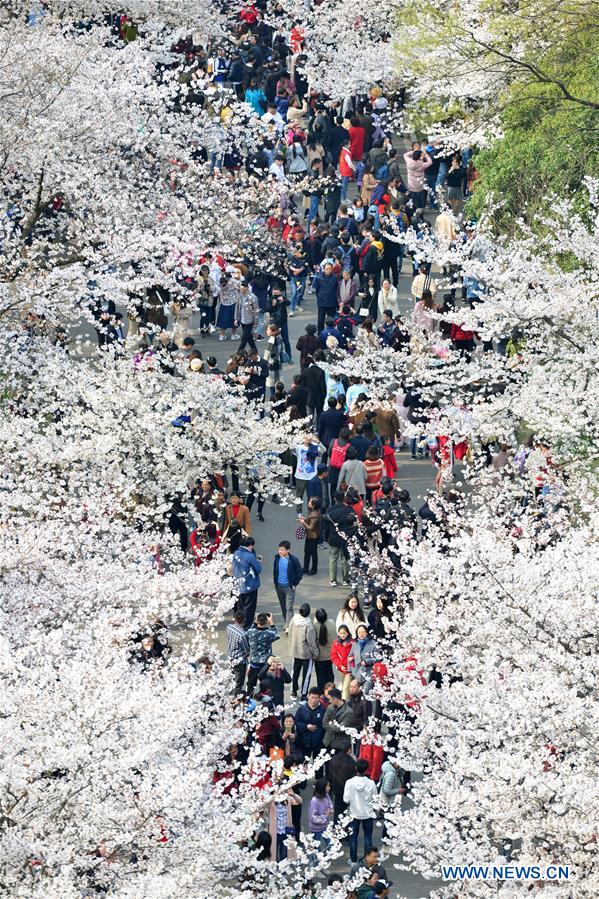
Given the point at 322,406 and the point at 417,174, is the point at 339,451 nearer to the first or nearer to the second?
the point at 322,406

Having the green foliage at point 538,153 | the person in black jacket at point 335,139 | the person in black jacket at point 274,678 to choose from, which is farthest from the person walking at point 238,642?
the person in black jacket at point 335,139

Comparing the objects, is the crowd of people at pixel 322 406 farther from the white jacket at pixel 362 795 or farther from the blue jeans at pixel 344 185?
the blue jeans at pixel 344 185

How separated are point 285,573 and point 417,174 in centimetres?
1395

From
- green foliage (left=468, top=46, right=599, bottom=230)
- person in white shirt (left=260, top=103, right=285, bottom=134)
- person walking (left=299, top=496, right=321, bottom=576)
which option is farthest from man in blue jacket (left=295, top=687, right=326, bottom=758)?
person in white shirt (left=260, top=103, right=285, bottom=134)

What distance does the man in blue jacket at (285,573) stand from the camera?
21797 millimetres

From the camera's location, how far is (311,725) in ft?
61.2

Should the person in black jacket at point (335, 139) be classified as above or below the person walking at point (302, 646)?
above

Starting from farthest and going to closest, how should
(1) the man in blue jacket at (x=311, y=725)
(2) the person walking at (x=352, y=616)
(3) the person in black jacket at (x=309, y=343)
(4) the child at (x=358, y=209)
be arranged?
(4) the child at (x=358, y=209), (3) the person in black jacket at (x=309, y=343), (2) the person walking at (x=352, y=616), (1) the man in blue jacket at (x=311, y=725)

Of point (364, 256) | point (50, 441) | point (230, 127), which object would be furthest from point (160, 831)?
point (230, 127)

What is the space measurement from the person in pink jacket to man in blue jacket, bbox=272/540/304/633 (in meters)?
13.4

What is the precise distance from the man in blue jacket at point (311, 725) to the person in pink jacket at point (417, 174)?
16733 mm

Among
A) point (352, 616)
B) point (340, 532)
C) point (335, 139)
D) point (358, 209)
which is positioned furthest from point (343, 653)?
point (335, 139)

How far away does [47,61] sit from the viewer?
87.1 ft

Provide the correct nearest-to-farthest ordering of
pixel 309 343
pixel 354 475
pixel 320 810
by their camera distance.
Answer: pixel 320 810
pixel 354 475
pixel 309 343
